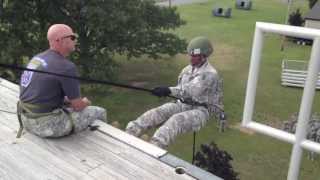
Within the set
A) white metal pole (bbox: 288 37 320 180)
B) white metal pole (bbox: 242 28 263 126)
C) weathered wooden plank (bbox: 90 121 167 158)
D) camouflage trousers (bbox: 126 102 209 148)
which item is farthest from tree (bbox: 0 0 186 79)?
white metal pole (bbox: 288 37 320 180)

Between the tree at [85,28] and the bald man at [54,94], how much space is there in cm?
729

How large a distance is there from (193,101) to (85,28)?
8.69m

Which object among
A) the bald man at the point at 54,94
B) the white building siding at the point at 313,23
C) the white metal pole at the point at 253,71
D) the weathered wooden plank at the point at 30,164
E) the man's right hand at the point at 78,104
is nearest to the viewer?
the white metal pole at the point at 253,71

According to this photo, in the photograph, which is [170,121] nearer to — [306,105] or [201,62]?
[201,62]

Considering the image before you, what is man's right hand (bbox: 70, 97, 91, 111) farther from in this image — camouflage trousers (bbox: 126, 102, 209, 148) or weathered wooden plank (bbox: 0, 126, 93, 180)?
camouflage trousers (bbox: 126, 102, 209, 148)

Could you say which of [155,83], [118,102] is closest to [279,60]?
[155,83]

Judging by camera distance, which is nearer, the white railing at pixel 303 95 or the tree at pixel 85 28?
the white railing at pixel 303 95

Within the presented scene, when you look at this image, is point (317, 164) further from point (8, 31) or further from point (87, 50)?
point (8, 31)

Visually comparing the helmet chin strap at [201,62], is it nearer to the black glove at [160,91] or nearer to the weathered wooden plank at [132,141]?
the black glove at [160,91]

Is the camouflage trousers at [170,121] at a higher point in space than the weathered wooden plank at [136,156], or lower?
higher

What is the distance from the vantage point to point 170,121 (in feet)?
15.3

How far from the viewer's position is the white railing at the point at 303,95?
280cm

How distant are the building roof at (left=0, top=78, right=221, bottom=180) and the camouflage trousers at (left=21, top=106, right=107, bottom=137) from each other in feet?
0.31

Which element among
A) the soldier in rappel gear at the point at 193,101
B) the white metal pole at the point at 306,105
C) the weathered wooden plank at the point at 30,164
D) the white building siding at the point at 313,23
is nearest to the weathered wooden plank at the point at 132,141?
the soldier in rappel gear at the point at 193,101
